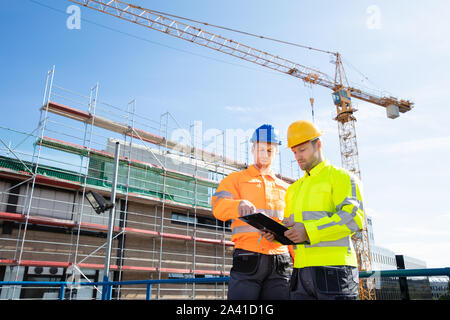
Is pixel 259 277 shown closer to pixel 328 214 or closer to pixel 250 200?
pixel 250 200

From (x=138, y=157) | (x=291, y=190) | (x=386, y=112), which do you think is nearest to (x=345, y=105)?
(x=386, y=112)

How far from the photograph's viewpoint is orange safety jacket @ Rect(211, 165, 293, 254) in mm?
2500

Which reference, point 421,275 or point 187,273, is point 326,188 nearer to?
point 421,275

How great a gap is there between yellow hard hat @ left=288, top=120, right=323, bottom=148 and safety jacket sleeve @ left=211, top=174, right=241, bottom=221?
0.62m

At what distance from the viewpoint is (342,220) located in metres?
1.82

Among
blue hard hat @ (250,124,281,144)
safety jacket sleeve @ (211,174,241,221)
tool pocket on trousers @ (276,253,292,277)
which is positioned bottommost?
tool pocket on trousers @ (276,253,292,277)

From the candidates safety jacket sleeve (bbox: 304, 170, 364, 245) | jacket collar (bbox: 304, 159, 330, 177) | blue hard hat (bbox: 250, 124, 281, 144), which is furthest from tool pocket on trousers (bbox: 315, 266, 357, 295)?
blue hard hat (bbox: 250, 124, 281, 144)

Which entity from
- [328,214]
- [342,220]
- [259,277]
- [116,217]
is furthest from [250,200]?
[116,217]

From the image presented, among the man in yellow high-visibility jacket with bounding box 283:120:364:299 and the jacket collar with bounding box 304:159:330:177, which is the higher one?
the jacket collar with bounding box 304:159:330:177

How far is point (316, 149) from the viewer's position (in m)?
2.21

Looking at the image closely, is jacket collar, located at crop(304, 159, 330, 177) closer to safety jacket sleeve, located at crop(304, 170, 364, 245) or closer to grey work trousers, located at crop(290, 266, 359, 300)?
safety jacket sleeve, located at crop(304, 170, 364, 245)

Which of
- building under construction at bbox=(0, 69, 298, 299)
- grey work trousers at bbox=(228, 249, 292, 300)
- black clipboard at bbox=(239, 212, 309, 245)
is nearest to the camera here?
black clipboard at bbox=(239, 212, 309, 245)

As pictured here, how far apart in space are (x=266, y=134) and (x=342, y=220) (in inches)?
49.0
